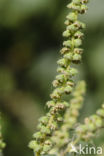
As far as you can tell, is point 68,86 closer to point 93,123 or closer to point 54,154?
point 93,123

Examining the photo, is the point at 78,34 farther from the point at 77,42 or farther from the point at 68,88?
the point at 68,88

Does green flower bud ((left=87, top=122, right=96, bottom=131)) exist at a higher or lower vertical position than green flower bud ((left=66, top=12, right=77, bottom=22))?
lower

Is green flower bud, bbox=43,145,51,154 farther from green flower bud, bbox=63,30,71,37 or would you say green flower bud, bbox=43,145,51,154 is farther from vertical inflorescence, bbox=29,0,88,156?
green flower bud, bbox=63,30,71,37

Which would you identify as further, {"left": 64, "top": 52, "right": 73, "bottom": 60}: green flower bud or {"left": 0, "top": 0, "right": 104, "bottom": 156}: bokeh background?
{"left": 0, "top": 0, "right": 104, "bottom": 156}: bokeh background

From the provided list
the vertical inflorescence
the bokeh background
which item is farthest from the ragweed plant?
the bokeh background

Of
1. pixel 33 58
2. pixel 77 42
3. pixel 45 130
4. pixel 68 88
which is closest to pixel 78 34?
pixel 77 42

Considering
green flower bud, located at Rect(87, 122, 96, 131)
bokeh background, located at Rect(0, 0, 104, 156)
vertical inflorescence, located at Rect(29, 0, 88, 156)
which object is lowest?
green flower bud, located at Rect(87, 122, 96, 131)

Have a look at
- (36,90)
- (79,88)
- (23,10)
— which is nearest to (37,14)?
(23,10)
